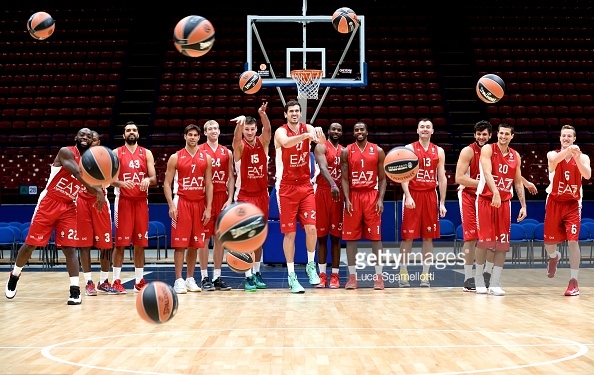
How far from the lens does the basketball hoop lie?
1177 centimetres

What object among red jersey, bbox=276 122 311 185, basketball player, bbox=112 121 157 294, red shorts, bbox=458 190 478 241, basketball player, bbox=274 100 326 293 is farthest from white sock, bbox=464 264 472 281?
basketball player, bbox=112 121 157 294

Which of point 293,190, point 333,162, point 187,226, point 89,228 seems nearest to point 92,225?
point 89,228

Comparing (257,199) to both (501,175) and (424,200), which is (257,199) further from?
(501,175)

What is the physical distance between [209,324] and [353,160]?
3.30m

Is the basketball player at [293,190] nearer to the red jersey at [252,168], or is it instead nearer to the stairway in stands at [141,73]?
the red jersey at [252,168]

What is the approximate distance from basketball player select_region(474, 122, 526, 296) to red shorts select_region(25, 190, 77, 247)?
407cm

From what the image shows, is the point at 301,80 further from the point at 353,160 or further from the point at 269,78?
the point at 353,160

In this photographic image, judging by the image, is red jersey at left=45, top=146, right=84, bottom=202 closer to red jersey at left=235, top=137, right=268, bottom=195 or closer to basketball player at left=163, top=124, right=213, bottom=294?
basketball player at left=163, top=124, right=213, bottom=294

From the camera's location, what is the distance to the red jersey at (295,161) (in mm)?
8352

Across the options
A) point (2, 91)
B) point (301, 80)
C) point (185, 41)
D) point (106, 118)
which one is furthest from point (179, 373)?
point (2, 91)

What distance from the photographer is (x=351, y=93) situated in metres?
19.2

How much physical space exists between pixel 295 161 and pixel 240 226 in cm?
341

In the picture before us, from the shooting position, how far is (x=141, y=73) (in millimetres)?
21484

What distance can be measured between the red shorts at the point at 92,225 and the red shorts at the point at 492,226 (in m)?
3.80
